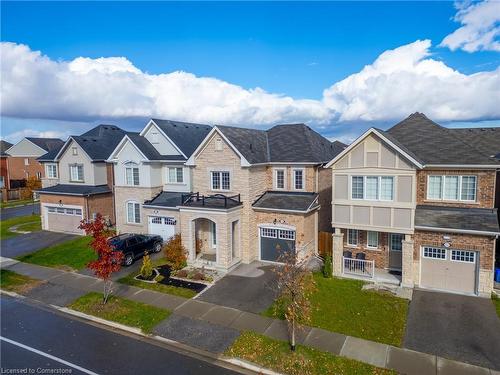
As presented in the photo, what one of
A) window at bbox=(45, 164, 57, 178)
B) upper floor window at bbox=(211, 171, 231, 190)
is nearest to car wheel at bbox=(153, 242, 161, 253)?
upper floor window at bbox=(211, 171, 231, 190)

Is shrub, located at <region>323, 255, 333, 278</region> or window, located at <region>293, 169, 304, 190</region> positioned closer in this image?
shrub, located at <region>323, 255, 333, 278</region>

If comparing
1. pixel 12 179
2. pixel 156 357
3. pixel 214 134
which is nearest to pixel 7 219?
pixel 12 179

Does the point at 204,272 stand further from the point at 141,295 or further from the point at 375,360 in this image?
the point at 375,360

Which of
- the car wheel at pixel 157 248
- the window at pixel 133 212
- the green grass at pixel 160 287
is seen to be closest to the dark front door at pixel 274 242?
the green grass at pixel 160 287

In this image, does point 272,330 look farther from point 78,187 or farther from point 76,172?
point 76,172

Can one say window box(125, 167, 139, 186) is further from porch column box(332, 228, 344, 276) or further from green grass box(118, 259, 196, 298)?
porch column box(332, 228, 344, 276)

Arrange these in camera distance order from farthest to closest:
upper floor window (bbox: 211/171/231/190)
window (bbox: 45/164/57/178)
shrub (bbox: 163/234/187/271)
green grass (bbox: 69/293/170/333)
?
1. window (bbox: 45/164/57/178)
2. upper floor window (bbox: 211/171/231/190)
3. shrub (bbox: 163/234/187/271)
4. green grass (bbox: 69/293/170/333)

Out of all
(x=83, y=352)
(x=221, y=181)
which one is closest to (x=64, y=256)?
(x=221, y=181)
